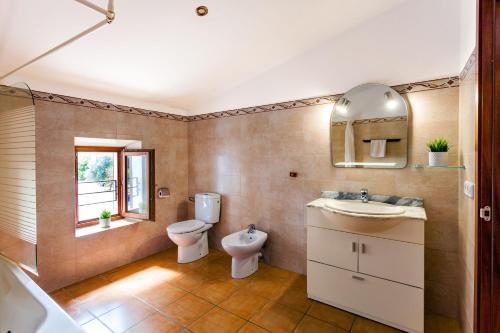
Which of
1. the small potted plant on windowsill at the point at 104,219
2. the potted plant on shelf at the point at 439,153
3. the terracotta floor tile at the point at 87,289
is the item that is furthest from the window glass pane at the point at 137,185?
the potted plant on shelf at the point at 439,153

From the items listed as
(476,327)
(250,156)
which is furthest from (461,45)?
(250,156)

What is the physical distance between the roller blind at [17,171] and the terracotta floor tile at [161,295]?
1.03 m

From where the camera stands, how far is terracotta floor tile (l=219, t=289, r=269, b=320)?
2.08 meters

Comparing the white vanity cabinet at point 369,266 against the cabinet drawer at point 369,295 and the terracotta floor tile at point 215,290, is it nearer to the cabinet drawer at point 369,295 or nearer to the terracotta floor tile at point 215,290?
the cabinet drawer at point 369,295

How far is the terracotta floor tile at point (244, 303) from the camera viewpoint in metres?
2.08

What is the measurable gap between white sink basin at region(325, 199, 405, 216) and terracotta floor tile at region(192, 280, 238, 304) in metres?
1.28

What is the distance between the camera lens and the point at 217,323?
6.36ft

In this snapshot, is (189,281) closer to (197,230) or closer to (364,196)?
(197,230)

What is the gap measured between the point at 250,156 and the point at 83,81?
6.26 feet

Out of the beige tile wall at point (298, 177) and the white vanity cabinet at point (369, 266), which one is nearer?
the white vanity cabinet at point (369, 266)

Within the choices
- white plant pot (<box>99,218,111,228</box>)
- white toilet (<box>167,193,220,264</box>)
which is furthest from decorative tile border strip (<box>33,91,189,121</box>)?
white plant pot (<box>99,218,111,228</box>)

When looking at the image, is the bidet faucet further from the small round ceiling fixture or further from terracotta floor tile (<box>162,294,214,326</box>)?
the small round ceiling fixture

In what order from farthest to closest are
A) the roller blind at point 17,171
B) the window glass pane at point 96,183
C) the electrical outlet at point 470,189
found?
the window glass pane at point 96,183
the roller blind at point 17,171
the electrical outlet at point 470,189

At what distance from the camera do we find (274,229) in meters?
2.88
